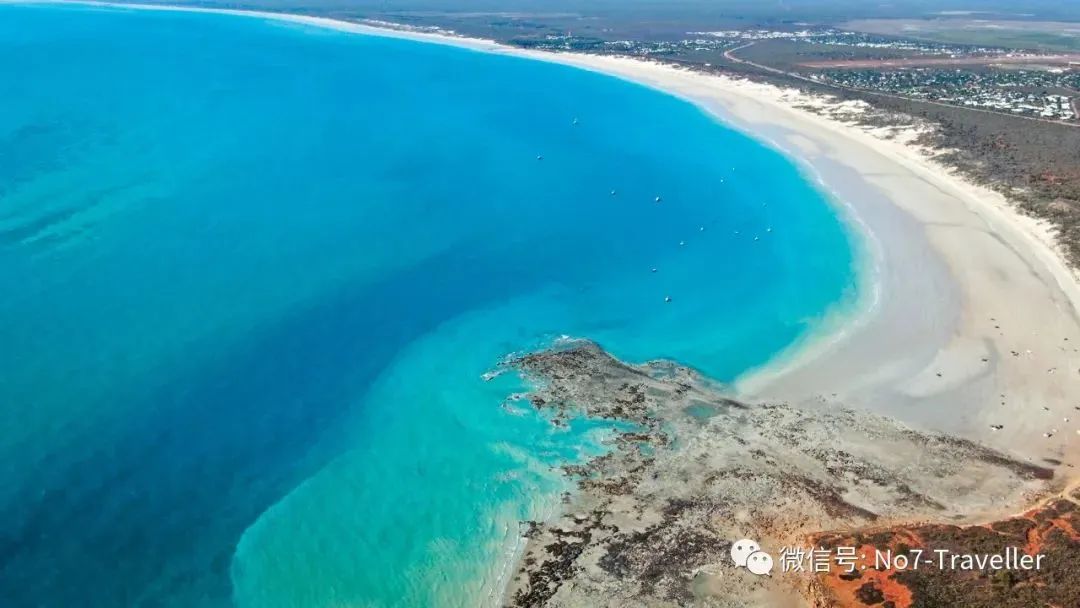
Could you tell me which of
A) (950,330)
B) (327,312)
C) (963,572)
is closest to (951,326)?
(950,330)

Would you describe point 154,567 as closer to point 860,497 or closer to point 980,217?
point 860,497

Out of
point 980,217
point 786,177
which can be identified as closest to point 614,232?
point 786,177

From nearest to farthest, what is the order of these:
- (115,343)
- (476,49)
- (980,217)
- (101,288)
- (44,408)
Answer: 1. (44,408)
2. (115,343)
3. (101,288)
4. (980,217)
5. (476,49)

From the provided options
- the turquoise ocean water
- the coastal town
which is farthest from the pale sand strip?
the coastal town

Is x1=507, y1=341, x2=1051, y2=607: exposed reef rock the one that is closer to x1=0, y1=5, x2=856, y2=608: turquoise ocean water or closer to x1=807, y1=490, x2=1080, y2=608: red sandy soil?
x1=807, y1=490, x2=1080, y2=608: red sandy soil

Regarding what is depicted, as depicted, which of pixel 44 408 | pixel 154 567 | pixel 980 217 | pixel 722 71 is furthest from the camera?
pixel 722 71

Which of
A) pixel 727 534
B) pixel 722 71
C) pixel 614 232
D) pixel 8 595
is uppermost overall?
pixel 722 71
